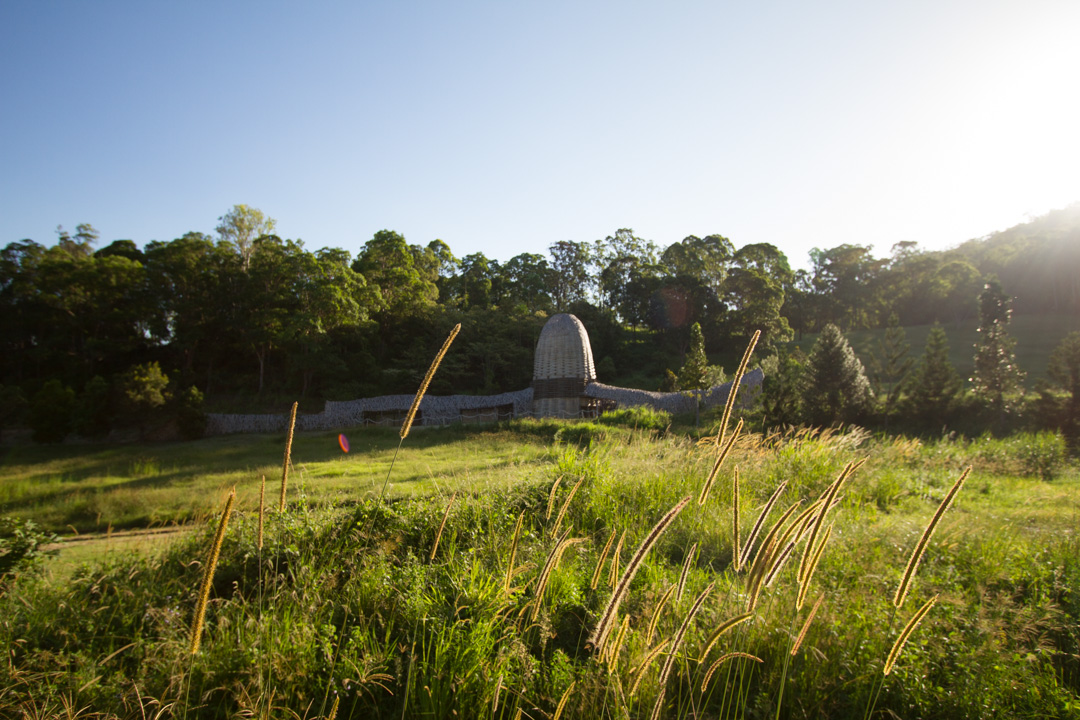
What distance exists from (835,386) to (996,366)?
509cm

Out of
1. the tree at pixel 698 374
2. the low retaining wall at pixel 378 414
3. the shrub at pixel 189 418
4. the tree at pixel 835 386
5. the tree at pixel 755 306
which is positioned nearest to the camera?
the tree at pixel 835 386

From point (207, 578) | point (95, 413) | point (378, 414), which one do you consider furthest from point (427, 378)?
point (95, 413)

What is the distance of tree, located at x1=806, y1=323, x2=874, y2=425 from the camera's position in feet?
56.4

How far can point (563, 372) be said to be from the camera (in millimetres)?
23359

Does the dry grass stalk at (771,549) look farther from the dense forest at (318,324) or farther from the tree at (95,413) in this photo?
the tree at (95,413)

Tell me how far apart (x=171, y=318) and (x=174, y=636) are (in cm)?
3719

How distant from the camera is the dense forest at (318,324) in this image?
23516mm

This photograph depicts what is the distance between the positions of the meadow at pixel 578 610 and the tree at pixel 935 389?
1156cm

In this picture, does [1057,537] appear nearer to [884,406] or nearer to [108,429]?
[884,406]

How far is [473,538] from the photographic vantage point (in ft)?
14.2

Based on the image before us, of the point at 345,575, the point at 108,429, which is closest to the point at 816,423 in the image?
the point at 345,575

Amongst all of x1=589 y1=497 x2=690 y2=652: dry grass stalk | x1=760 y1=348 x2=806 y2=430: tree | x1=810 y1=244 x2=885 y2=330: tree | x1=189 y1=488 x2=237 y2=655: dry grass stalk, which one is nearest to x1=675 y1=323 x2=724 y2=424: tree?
x1=760 y1=348 x2=806 y2=430: tree

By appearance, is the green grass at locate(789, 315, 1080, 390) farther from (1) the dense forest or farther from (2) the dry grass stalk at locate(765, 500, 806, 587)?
(2) the dry grass stalk at locate(765, 500, 806, 587)

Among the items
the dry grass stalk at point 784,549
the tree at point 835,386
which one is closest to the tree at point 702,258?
the tree at point 835,386
